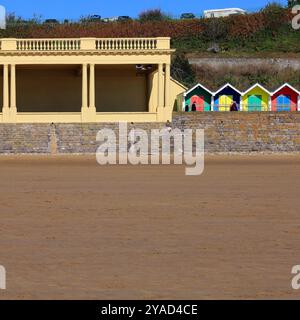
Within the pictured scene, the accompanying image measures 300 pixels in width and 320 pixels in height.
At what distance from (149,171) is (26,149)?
14269mm

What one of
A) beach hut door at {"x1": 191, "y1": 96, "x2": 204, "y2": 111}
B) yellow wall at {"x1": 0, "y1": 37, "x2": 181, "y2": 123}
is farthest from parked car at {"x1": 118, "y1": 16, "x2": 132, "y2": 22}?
yellow wall at {"x1": 0, "y1": 37, "x2": 181, "y2": 123}

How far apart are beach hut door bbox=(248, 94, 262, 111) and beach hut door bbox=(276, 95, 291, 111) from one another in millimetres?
1329

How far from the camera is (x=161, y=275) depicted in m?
13.5

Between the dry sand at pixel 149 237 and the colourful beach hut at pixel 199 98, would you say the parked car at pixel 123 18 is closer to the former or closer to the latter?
the colourful beach hut at pixel 199 98

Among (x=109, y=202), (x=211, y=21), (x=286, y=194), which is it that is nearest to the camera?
(x=109, y=202)

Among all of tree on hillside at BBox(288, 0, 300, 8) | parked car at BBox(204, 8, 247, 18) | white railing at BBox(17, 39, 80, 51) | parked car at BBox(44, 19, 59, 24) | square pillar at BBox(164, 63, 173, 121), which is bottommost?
square pillar at BBox(164, 63, 173, 121)

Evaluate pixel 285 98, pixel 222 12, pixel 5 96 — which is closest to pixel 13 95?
pixel 5 96

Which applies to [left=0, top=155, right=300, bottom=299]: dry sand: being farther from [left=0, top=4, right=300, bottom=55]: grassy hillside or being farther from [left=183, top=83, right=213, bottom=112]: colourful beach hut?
[left=0, top=4, right=300, bottom=55]: grassy hillside

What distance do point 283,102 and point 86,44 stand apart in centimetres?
1683

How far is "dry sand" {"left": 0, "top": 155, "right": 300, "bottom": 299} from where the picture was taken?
12766mm

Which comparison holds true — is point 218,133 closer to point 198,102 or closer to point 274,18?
point 198,102

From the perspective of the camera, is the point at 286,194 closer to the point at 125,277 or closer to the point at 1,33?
the point at 125,277

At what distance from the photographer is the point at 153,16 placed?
111 meters
